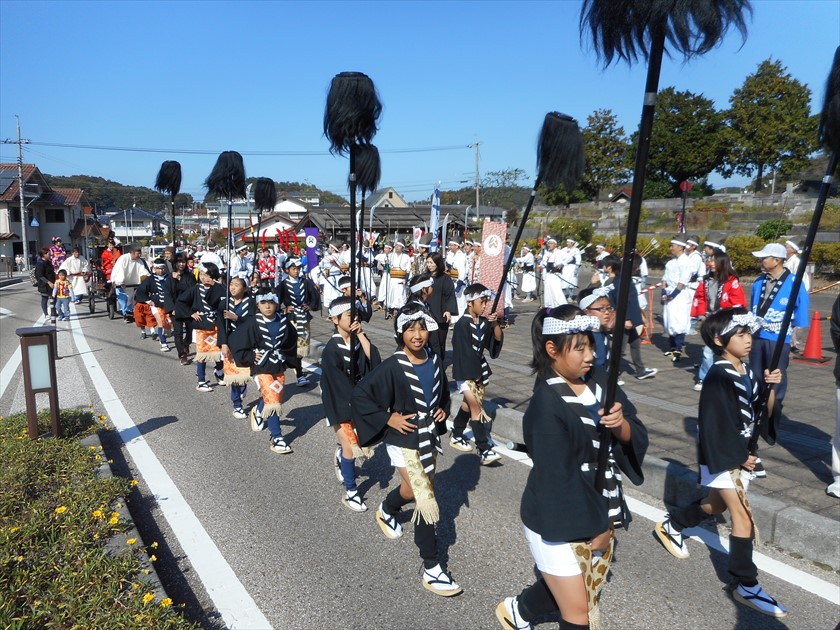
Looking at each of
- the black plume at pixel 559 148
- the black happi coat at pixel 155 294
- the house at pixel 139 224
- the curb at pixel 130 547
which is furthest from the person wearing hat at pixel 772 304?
the house at pixel 139 224

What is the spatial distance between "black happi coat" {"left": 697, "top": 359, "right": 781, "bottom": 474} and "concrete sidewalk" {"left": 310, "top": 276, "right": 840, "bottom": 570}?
96 centimetres

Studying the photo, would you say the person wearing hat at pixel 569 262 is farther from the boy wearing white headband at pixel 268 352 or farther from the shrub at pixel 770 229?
the shrub at pixel 770 229

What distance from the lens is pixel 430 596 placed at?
3.89m

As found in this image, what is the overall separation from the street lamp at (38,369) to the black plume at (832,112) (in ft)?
20.6

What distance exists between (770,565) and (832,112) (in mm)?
2745

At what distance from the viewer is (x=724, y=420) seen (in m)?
3.81

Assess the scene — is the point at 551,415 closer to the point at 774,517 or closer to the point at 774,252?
the point at 774,517

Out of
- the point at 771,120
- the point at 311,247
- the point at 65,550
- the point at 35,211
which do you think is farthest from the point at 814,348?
the point at 35,211

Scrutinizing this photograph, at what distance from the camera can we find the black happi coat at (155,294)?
1162 cm

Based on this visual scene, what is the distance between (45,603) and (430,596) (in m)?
2.05

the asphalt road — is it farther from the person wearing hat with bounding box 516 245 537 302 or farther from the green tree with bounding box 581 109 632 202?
the green tree with bounding box 581 109 632 202

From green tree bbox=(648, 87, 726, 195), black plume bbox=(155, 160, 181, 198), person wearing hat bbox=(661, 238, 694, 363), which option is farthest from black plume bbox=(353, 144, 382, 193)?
green tree bbox=(648, 87, 726, 195)

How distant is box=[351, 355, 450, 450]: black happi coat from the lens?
13.7ft

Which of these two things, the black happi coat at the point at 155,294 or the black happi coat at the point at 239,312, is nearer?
the black happi coat at the point at 239,312
